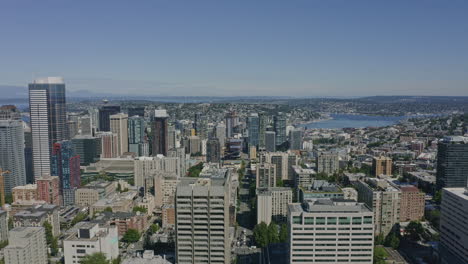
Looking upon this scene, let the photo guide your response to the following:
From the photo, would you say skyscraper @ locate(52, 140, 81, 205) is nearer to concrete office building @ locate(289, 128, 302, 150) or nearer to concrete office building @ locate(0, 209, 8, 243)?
concrete office building @ locate(0, 209, 8, 243)

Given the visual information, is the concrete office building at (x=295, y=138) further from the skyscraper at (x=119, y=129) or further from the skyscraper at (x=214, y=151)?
the skyscraper at (x=119, y=129)

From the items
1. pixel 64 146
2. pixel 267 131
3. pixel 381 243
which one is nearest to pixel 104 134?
pixel 64 146

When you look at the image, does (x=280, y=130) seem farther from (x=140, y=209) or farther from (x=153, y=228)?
(x=153, y=228)

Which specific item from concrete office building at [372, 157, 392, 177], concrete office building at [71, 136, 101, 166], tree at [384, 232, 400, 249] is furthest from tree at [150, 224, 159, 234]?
concrete office building at [372, 157, 392, 177]

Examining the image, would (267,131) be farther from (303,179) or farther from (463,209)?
(463,209)

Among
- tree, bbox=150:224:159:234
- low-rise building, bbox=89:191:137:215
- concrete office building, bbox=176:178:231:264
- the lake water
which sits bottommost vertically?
tree, bbox=150:224:159:234

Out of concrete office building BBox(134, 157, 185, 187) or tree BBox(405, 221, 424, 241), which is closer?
tree BBox(405, 221, 424, 241)

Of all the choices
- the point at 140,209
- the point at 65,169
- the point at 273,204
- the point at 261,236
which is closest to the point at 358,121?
the point at 273,204
